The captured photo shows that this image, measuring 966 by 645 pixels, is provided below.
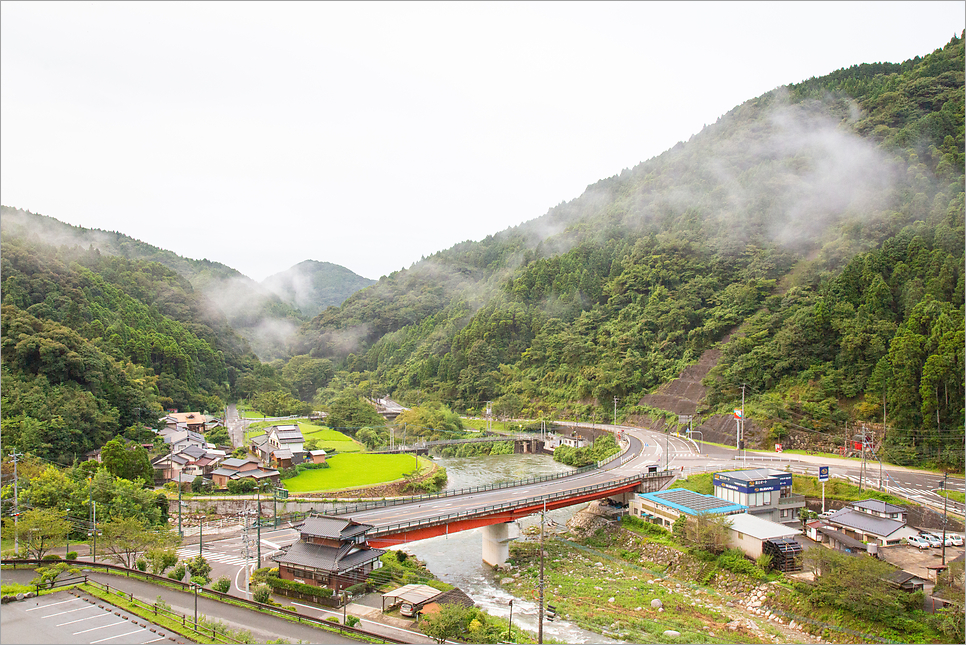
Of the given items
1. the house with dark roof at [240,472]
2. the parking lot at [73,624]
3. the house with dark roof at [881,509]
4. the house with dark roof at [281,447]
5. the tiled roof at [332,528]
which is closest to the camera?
the parking lot at [73,624]

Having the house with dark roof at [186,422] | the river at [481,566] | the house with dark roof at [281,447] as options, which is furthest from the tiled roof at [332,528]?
the house with dark roof at [186,422]

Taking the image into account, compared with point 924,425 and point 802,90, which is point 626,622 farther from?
point 802,90

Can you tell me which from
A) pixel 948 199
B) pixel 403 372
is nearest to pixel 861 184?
pixel 948 199

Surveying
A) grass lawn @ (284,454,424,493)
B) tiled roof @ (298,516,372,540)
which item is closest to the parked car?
tiled roof @ (298,516,372,540)

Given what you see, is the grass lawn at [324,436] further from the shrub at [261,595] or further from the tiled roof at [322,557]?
the shrub at [261,595]

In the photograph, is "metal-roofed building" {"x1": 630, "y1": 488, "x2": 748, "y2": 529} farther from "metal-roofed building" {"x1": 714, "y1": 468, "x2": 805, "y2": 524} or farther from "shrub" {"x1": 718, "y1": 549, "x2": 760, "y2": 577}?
"shrub" {"x1": 718, "y1": 549, "x2": 760, "y2": 577}
